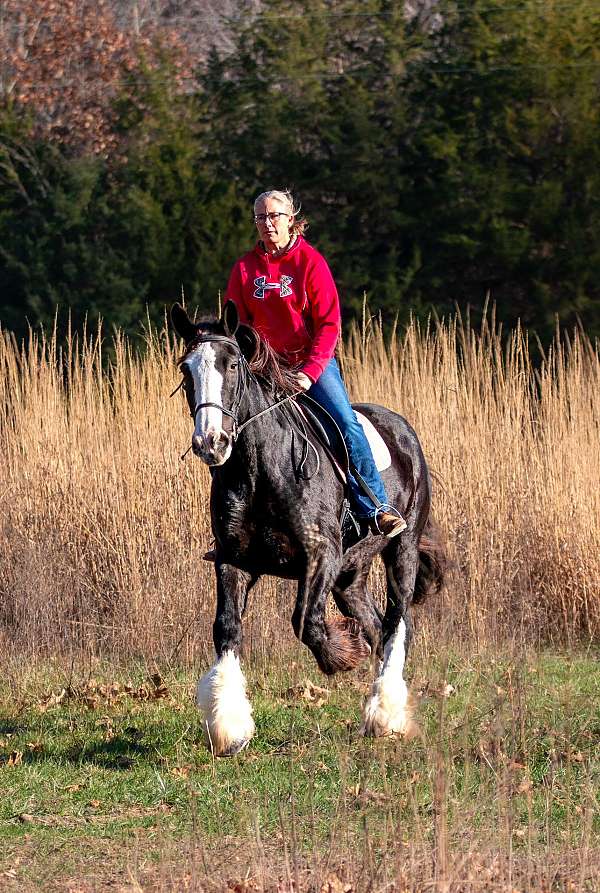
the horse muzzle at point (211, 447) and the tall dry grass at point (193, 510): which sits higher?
the horse muzzle at point (211, 447)

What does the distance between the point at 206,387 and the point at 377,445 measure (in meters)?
1.63

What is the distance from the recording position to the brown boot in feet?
21.9

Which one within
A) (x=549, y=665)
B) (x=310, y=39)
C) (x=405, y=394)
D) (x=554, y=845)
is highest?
(x=310, y=39)

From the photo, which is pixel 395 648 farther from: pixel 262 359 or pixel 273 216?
pixel 273 216

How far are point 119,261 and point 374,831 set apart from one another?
1502 centimetres

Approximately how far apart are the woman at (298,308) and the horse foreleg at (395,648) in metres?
0.62

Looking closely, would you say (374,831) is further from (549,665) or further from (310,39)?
(310,39)

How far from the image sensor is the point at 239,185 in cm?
2009

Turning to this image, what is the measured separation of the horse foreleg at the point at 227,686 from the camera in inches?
236

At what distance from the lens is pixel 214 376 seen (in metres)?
5.58

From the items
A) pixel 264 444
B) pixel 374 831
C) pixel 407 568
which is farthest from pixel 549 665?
pixel 374 831

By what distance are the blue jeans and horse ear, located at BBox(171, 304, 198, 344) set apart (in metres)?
0.87

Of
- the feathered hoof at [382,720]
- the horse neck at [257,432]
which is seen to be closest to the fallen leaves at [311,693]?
the feathered hoof at [382,720]

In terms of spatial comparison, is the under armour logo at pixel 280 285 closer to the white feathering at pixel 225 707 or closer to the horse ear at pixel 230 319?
the horse ear at pixel 230 319
